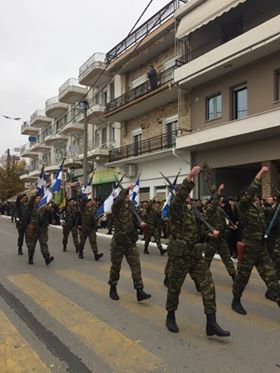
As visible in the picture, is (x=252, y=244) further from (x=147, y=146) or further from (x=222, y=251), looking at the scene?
(x=147, y=146)

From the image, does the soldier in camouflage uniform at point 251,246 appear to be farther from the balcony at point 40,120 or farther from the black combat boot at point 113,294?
the balcony at point 40,120

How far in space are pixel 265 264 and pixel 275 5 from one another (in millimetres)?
14372

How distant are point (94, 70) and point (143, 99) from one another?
25.6 ft

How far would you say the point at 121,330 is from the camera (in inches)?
216

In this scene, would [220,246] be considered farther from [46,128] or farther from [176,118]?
[46,128]

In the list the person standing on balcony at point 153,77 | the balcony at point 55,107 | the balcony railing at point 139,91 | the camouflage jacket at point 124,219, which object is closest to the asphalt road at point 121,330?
the camouflage jacket at point 124,219

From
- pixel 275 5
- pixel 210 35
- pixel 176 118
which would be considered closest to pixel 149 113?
pixel 176 118

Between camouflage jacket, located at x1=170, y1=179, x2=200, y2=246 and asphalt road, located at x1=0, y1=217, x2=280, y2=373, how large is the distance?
3.89 feet

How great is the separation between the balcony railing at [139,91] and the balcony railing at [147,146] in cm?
258

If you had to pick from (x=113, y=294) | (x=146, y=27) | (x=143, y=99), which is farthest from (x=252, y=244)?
(x=146, y=27)

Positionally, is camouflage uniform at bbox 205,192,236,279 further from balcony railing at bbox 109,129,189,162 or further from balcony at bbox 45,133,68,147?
balcony at bbox 45,133,68,147

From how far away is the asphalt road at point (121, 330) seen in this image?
4.41m

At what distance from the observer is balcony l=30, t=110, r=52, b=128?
51125 mm

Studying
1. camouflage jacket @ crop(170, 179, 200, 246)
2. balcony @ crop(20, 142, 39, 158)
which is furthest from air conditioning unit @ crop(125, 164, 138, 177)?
balcony @ crop(20, 142, 39, 158)
